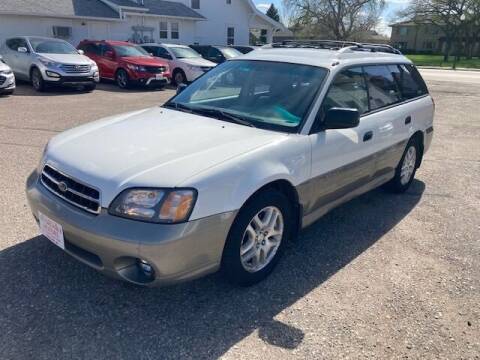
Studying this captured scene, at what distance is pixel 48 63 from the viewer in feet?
41.8

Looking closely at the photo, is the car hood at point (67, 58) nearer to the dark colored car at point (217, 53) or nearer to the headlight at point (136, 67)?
the headlight at point (136, 67)

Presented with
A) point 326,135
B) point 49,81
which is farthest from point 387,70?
point 49,81

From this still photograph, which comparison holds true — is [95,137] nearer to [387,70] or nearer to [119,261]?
[119,261]

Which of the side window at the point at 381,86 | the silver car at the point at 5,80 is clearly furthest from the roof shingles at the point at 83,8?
the side window at the point at 381,86

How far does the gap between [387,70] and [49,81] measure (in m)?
11.2

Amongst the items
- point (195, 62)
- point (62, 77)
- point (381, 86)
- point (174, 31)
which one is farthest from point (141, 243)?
point (174, 31)

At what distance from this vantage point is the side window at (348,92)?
11.6 feet

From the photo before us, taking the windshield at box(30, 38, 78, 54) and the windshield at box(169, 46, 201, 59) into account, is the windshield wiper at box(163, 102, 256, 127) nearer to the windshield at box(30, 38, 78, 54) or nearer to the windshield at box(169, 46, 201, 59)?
the windshield at box(30, 38, 78, 54)

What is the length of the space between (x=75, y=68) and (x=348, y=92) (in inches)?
449

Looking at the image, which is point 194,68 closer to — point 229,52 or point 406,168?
point 229,52

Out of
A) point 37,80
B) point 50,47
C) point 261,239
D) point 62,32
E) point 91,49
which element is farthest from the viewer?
point 62,32

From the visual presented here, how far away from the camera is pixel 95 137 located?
10.3ft

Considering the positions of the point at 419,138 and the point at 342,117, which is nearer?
the point at 342,117

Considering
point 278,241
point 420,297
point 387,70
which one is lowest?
point 420,297
